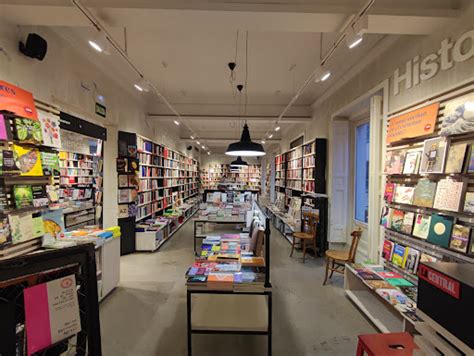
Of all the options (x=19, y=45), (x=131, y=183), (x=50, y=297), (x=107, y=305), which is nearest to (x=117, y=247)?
(x=107, y=305)

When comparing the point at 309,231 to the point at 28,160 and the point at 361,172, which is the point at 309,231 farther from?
the point at 28,160

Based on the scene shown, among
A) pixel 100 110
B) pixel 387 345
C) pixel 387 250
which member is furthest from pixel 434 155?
pixel 100 110

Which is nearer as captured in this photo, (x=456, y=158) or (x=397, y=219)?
(x=456, y=158)

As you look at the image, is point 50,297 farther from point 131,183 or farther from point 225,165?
point 225,165

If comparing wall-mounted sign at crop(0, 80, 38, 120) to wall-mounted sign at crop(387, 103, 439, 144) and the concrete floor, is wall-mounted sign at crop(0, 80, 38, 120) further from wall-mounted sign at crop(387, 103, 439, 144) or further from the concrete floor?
wall-mounted sign at crop(387, 103, 439, 144)

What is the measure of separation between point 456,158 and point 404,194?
830 mm

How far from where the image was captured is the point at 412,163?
9.53 ft

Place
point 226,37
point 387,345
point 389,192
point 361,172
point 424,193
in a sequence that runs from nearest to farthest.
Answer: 1. point 387,345
2. point 424,193
3. point 389,192
4. point 226,37
5. point 361,172

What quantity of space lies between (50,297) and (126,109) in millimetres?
4997

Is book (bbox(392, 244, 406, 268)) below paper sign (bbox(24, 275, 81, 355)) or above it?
below

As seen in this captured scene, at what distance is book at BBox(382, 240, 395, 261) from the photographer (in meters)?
3.27

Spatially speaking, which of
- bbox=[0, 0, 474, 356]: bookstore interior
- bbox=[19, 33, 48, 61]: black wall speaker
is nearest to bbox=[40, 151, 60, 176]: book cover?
bbox=[0, 0, 474, 356]: bookstore interior

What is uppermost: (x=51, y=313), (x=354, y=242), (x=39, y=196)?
(x=39, y=196)

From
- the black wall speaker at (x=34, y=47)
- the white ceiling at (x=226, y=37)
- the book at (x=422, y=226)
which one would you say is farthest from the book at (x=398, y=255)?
the black wall speaker at (x=34, y=47)
